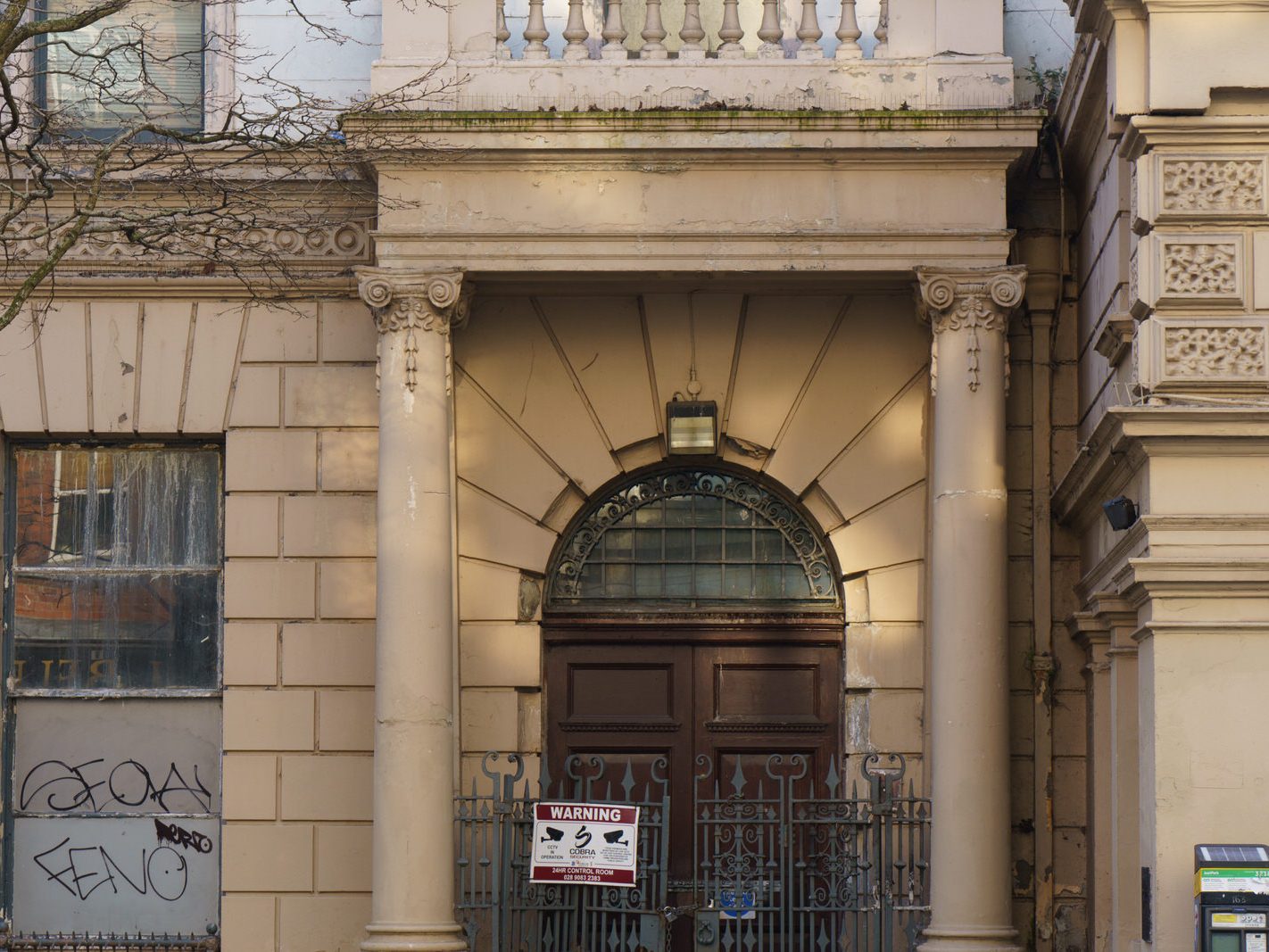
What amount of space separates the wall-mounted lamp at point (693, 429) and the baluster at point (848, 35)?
2565 millimetres

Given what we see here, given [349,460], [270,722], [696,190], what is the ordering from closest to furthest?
[696,190] → [270,722] → [349,460]

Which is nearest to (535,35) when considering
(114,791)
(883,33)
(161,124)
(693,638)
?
(883,33)

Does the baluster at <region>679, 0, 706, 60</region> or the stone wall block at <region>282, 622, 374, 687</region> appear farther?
the stone wall block at <region>282, 622, 374, 687</region>

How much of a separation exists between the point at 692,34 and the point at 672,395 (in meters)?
2.51

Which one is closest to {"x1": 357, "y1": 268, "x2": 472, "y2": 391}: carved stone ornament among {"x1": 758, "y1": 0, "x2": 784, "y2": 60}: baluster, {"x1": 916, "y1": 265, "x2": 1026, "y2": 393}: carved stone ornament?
{"x1": 758, "y1": 0, "x2": 784, "y2": 60}: baluster

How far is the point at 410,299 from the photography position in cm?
1312

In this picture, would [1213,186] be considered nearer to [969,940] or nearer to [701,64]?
A: [701,64]

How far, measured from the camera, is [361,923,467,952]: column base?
41.3 ft

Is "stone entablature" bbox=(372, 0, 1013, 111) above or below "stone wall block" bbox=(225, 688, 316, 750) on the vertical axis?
above

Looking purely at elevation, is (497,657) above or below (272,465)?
below

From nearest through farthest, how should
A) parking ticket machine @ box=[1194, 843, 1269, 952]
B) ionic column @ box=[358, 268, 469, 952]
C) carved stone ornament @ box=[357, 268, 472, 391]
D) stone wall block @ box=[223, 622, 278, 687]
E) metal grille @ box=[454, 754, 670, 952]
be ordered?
parking ticket machine @ box=[1194, 843, 1269, 952], ionic column @ box=[358, 268, 469, 952], metal grille @ box=[454, 754, 670, 952], carved stone ornament @ box=[357, 268, 472, 391], stone wall block @ box=[223, 622, 278, 687]

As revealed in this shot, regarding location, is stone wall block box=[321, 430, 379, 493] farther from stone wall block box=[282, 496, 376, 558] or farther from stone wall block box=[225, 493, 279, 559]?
stone wall block box=[225, 493, 279, 559]

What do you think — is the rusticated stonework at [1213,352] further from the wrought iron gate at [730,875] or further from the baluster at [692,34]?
the baluster at [692,34]

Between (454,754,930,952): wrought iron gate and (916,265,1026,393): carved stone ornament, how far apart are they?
2.77 meters
